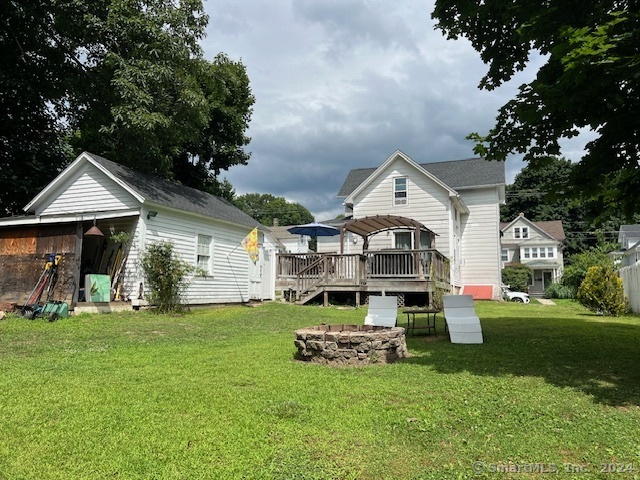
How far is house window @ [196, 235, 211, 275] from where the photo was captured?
48.9 feet

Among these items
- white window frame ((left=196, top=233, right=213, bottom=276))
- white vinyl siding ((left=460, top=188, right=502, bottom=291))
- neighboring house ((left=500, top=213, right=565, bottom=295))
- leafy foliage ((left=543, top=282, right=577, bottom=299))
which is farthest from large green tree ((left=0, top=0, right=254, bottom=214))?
neighboring house ((left=500, top=213, right=565, bottom=295))

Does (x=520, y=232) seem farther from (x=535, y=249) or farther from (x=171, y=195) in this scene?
(x=171, y=195)

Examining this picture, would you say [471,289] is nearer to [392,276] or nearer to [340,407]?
[392,276]

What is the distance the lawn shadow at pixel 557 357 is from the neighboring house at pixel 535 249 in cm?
3550

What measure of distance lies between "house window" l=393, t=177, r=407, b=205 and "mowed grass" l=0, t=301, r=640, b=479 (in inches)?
537

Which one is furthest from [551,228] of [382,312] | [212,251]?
[382,312]

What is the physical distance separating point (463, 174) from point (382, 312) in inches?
637

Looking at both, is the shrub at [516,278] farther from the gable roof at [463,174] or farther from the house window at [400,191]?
the house window at [400,191]

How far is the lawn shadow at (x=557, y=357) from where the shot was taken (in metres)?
5.05

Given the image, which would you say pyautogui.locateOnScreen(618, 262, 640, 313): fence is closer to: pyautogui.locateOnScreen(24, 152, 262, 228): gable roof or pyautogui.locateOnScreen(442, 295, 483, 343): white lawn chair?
pyautogui.locateOnScreen(442, 295, 483, 343): white lawn chair

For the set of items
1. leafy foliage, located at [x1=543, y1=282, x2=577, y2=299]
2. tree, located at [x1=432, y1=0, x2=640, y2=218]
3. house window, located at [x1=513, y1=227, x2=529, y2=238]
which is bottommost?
leafy foliage, located at [x1=543, y1=282, x2=577, y2=299]

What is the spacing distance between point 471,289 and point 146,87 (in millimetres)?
17653

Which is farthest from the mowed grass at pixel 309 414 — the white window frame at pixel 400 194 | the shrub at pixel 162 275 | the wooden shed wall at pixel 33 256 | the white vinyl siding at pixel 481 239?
the white vinyl siding at pixel 481 239

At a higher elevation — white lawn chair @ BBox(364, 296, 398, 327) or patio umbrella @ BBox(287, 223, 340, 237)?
patio umbrella @ BBox(287, 223, 340, 237)
